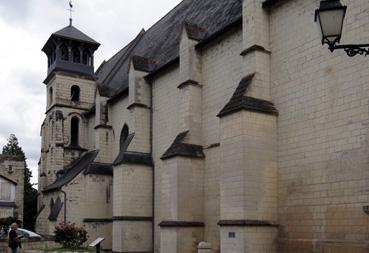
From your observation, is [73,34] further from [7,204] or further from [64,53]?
[7,204]

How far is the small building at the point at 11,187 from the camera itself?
33.7 metres

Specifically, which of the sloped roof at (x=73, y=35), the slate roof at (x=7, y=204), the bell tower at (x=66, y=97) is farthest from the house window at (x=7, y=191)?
the sloped roof at (x=73, y=35)

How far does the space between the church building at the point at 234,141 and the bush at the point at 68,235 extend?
1.79m

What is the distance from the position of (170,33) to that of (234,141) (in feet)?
41.8

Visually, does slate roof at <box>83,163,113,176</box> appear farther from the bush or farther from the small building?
the small building

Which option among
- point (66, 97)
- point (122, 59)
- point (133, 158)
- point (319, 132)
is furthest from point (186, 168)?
point (66, 97)

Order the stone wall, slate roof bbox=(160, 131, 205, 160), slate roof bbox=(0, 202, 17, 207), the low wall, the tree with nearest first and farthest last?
the stone wall, slate roof bbox=(160, 131, 205, 160), the low wall, slate roof bbox=(0, 202, 17, 207), the tree

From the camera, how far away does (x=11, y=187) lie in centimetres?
3447

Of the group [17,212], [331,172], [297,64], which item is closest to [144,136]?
[297,64]

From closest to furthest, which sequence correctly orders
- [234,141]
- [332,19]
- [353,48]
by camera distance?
[332,19] < [353,48] < [234,141]

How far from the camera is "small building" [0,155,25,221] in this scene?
3372cm

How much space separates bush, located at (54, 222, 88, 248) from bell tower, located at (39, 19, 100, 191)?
322 inches

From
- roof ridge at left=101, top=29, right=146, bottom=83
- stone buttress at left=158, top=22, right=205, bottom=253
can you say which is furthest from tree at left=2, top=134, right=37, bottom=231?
stone buttress at left=158, top=22, right=205, bottom=253

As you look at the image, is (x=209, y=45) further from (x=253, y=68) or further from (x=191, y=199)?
(x=191, y=199)
